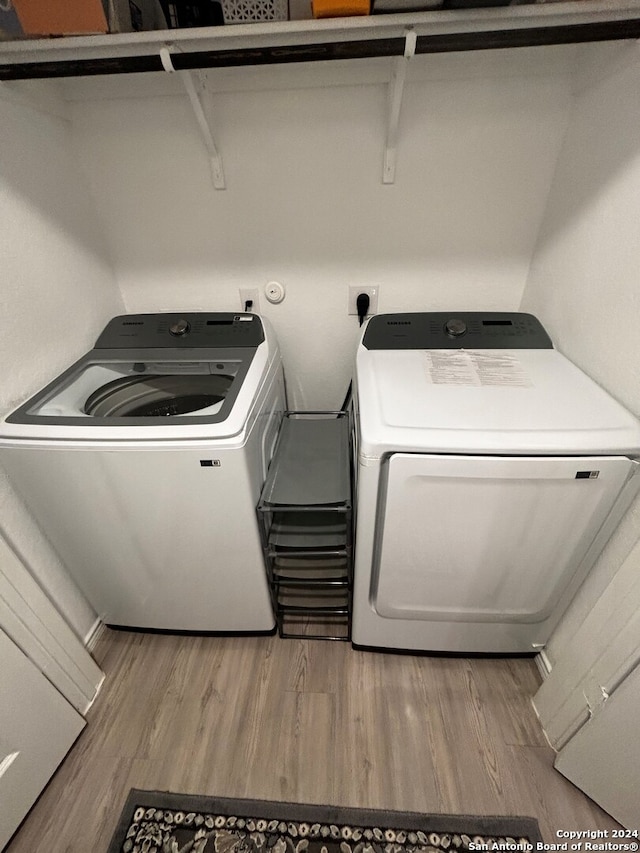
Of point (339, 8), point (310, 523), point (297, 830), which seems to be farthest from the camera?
point (310, 523)

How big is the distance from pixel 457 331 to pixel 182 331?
0.95 meters

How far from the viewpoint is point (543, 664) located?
1.30 m

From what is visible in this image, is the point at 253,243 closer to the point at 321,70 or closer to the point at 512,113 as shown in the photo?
the point at 321,70

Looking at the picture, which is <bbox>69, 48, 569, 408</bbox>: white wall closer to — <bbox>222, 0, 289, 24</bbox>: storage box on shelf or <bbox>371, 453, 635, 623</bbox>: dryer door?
<bbox>222, 0, 289, 24</bbox>: storage box on shelf

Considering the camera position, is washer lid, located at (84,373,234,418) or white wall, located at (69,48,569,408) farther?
washer lid, located at (84,373,234,418)

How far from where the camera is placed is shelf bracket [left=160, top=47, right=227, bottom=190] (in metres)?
0.88

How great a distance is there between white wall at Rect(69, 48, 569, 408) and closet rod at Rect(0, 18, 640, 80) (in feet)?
1.15

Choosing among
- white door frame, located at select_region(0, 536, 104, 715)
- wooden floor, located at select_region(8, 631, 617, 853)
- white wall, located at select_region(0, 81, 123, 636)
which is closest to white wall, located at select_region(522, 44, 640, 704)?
wooden floor, located at select_region(8, 631, 617, 853)

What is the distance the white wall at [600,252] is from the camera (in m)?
0.95

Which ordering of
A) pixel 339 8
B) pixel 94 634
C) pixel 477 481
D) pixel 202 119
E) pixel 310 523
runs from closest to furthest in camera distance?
pixel 339 8 < pixel 477 481 < pixel 202 119 < pixel 310 523 < pixel 94 634

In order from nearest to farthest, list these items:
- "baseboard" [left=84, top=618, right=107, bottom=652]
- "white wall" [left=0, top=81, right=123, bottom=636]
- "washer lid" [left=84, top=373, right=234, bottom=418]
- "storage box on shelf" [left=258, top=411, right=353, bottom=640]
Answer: "white wall" [left=0, top=81, right=123, bottom=636] < "storage box on shelf" [left=258, top=411, right=353, bottom=640] < "washer lid" [left=84, top=373, right=234, bottom=418] < "baseboard" [left=84, top=618, right=107, bottom=652]

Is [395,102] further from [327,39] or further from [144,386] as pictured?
[144,386]

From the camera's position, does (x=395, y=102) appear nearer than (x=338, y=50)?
No

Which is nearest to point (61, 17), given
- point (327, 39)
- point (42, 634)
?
point (327, 39)
